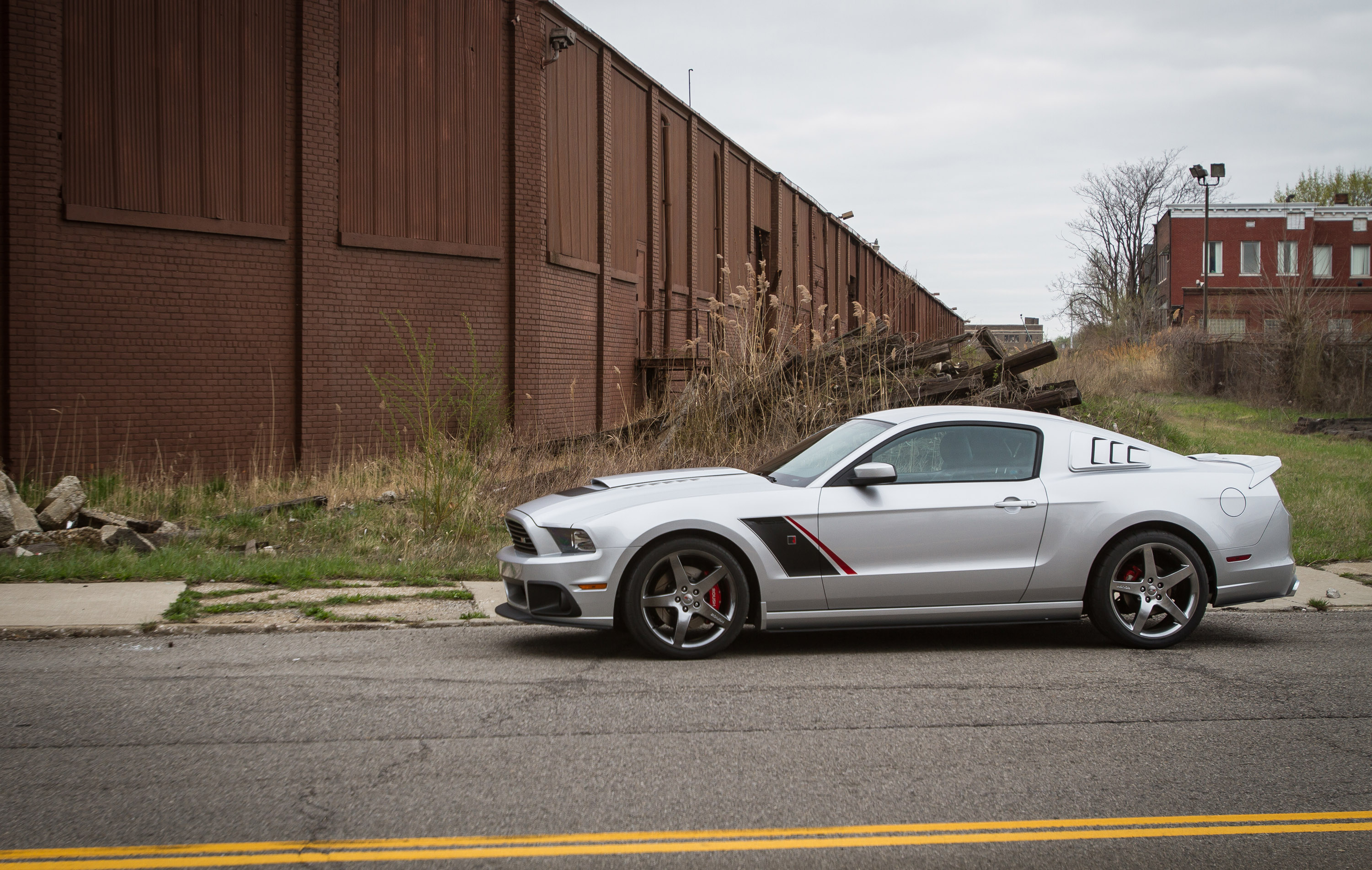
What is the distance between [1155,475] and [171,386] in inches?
470

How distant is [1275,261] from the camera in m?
53.1

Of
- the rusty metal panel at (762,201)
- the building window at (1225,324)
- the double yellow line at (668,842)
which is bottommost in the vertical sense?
the double yellow line at (668,842)

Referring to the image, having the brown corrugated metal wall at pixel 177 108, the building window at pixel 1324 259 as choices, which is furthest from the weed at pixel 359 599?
the building window at pixel 1324 259

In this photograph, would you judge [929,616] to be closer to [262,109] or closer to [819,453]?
[819,453]

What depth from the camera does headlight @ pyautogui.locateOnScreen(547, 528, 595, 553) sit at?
6234 millimetres

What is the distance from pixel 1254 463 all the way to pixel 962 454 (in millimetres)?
1981

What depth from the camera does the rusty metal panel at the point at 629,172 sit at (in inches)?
824

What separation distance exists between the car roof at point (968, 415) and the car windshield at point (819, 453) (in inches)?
4.8

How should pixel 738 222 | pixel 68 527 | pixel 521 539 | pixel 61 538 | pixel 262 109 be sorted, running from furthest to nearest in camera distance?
pixel 738 222, pixel 262 109, pixel 68 527, pixel 61 538, pixel 521 539

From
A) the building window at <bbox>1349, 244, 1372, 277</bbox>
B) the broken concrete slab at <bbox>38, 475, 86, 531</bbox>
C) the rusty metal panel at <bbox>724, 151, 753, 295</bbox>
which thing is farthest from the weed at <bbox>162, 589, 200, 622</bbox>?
the building window at <bbox>1349, 244, 1372, 277</bbox>

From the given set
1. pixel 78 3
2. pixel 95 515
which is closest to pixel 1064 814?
pixel 95 515

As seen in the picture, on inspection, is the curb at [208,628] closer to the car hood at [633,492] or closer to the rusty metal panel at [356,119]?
the car hood at [633,492]

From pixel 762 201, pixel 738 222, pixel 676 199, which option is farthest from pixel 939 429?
pixel 762 201

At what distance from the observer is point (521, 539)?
665cm
